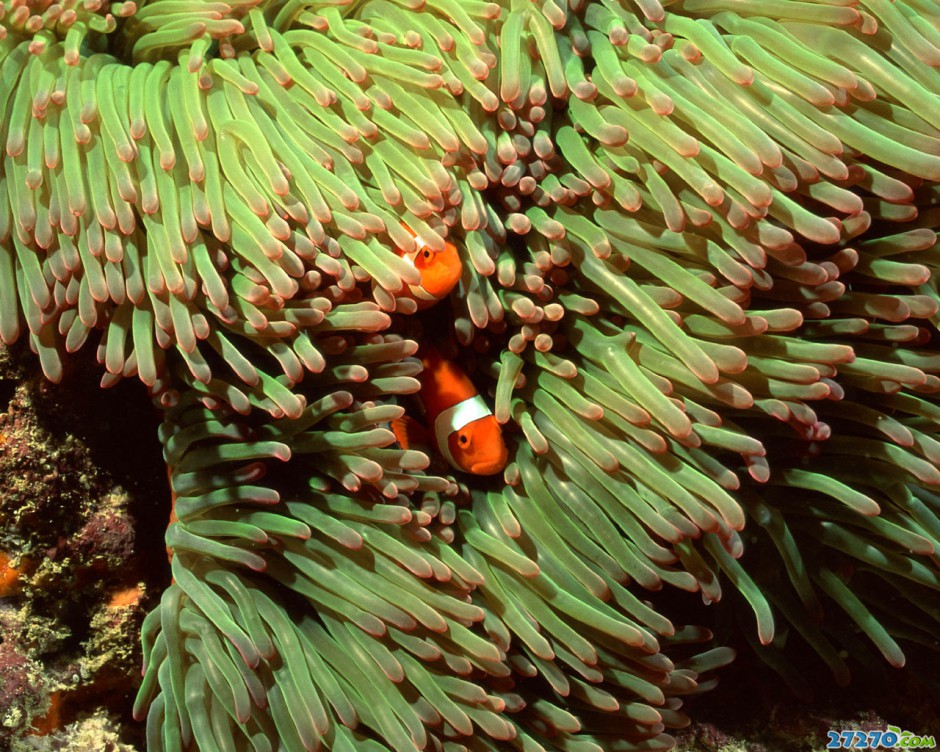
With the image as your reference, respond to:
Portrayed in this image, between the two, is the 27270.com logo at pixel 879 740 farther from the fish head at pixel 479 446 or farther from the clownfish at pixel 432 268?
the clownfish at pixel 432 268

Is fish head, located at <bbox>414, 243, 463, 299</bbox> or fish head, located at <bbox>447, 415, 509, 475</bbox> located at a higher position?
fish head, located at <bbox>414, 243, 463, 299</bbox>

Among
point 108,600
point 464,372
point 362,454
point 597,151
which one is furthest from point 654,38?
point 108,600

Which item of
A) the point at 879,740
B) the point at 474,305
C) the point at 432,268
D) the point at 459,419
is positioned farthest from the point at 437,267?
the point at 879,740

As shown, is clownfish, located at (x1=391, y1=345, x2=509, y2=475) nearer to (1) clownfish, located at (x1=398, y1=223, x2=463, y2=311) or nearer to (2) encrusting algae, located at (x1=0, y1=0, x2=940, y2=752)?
(2) encrusting algae, located at (x1=0, y1=0, x2=940, y2=752)

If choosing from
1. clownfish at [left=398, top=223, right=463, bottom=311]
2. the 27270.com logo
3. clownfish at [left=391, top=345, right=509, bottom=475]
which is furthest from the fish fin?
the 27270.com logo

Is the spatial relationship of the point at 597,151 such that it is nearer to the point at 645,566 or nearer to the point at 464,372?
the point at 464,372

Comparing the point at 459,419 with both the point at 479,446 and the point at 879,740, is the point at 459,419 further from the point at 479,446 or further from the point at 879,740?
the point at 879,740

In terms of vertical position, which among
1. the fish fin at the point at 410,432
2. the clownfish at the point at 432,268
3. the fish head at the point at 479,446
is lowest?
the fish fin at the point at 410,432

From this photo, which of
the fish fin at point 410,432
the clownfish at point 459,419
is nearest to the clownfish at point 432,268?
the clownfish at point 459,419
